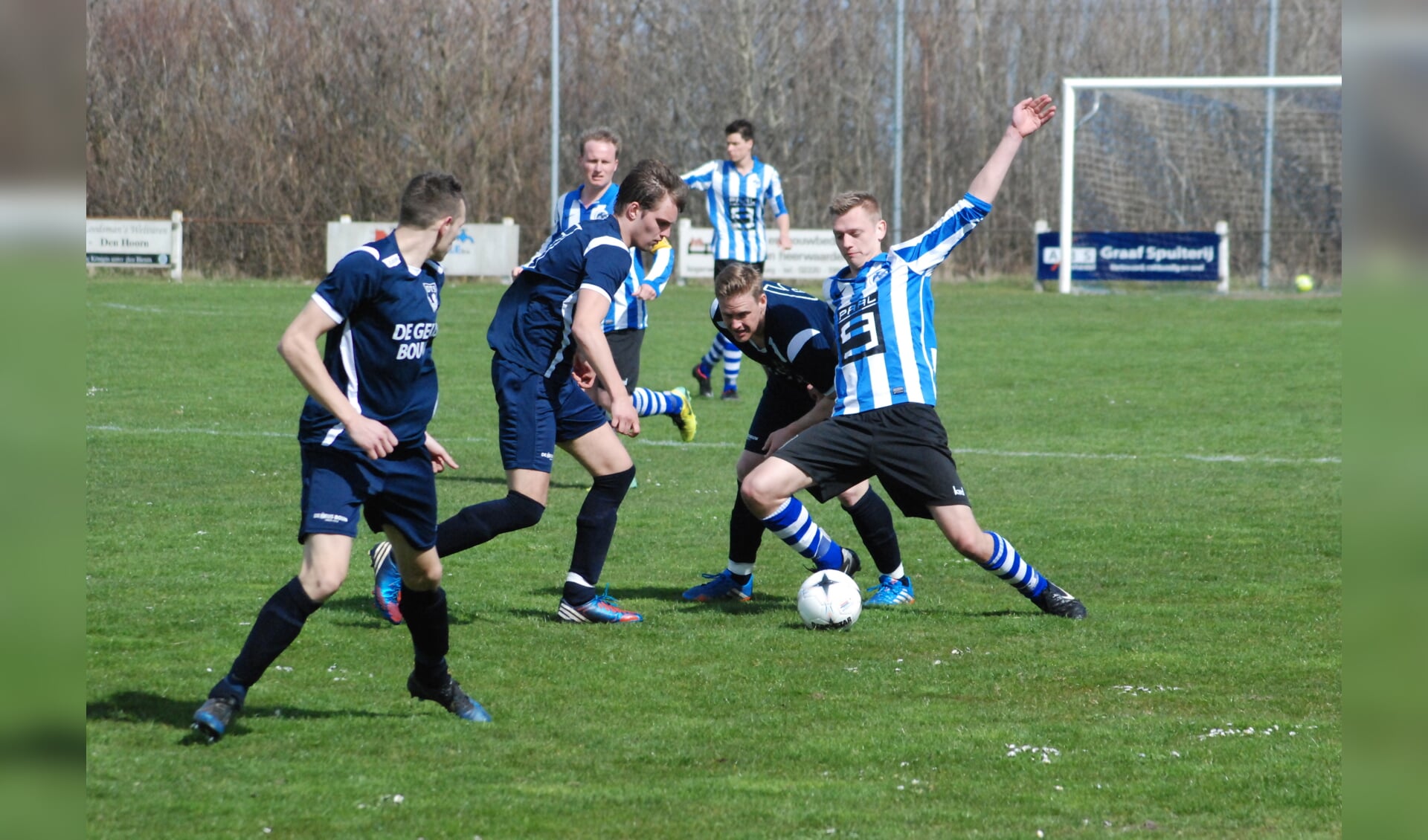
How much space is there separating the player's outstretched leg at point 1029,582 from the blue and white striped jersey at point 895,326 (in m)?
0.71

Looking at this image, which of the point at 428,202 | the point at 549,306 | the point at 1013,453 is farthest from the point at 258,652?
the point at 1013,453

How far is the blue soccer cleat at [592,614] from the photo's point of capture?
6.37 meters

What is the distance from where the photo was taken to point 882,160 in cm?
4266

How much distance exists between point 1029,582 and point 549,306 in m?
2.42

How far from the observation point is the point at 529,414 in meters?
6.39

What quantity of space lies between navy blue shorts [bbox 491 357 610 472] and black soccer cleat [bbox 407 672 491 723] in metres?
1.65

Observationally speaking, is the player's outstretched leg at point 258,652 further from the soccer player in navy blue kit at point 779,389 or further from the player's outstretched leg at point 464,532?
the soccer player in navy blue kit at point 779,389

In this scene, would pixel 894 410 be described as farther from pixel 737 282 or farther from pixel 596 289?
pixel 596 289

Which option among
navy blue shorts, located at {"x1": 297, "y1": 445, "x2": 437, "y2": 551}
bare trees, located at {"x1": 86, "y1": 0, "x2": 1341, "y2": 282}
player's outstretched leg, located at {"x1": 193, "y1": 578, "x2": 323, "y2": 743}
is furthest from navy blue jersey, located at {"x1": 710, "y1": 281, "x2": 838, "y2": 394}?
bare trees, located at {"x1": 86, "y1": 0, "x2": 1341, "y2": 282}

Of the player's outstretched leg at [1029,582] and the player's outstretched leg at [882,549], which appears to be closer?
the player's outstretched leg at [1029,582]

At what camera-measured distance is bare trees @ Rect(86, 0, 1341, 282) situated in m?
37.2

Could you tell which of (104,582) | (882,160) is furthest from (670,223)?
(882,160)

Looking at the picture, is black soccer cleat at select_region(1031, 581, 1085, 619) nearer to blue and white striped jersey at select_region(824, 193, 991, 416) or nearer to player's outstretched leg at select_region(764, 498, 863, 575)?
player's outstretched leg at select_region(764, 498, 863, 575)

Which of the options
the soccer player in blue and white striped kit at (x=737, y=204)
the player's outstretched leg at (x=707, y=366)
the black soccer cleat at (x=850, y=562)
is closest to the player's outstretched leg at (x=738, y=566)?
the black soccer cleat at (x=850, y=562)
